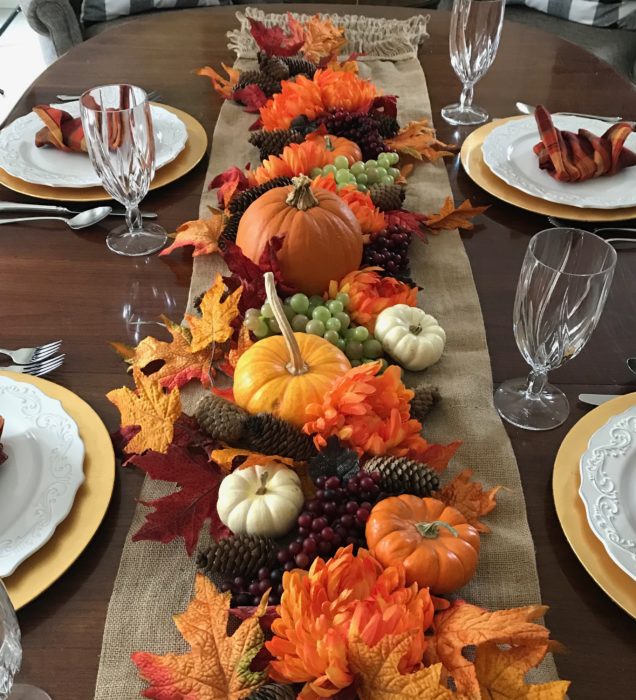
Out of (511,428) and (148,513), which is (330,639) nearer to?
(148,513)

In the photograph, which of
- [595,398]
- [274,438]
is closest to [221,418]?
[274,438]

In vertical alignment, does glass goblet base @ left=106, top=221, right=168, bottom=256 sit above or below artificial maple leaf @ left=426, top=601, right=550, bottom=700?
below

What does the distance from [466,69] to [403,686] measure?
1080 millimetres

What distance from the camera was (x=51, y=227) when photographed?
3.32 feet

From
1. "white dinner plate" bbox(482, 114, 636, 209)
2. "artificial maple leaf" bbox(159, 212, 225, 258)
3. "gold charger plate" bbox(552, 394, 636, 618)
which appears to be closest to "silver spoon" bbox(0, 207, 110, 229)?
"artificial maple leaf" bbox(159, 212, 225, 258)

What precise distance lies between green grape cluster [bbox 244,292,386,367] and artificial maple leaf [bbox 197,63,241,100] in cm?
69

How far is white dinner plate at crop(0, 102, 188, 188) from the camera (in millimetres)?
1060

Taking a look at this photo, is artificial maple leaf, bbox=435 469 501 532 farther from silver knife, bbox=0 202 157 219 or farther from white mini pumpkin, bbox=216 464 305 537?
silver knife, bbox=0 202 157 219

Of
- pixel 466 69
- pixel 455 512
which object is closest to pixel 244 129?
pixel 466 69

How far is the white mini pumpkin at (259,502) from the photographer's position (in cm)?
59

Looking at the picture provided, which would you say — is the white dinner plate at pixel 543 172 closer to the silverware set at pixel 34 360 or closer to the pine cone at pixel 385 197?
the pine cone at pixel 385 197

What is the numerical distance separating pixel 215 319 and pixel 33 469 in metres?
0.26

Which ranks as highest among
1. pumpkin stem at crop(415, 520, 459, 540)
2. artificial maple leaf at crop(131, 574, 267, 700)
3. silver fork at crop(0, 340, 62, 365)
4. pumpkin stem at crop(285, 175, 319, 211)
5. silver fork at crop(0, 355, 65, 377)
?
pumpkin stem at crop(285, 175, 319, 211)

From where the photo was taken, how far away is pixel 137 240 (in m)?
0.99
